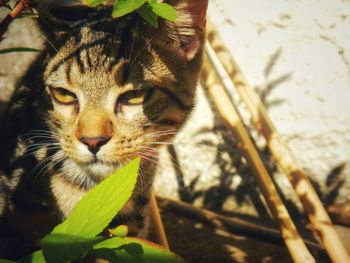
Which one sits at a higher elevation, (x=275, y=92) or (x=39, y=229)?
(x=275, y=92)

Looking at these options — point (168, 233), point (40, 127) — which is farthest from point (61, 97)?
point (168, 233)

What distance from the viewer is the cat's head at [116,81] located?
1096 millimetres

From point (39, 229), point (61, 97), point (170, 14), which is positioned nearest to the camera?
point (170, 14)

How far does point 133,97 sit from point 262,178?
72 cm

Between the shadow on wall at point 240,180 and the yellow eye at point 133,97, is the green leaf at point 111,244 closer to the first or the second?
the yellow eye at point 133,97

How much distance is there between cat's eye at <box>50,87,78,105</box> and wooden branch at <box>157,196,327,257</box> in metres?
1.11

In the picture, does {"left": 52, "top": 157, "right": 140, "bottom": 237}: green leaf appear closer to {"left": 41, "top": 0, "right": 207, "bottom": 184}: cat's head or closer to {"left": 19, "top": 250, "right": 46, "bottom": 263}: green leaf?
{"left": 19, "top": 250, "right": 46, "bottom": 263}: green leaf

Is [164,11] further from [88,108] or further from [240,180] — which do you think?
[240,180]

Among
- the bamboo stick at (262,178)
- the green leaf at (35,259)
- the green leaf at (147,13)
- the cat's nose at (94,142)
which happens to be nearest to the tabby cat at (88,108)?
the cat's nose at (94,142)

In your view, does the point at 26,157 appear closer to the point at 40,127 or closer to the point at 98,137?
the point at 40,127

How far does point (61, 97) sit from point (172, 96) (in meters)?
0.34

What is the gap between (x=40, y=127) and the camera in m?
1.27

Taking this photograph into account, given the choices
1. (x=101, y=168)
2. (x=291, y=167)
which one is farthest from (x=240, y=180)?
(x=101, y=168)

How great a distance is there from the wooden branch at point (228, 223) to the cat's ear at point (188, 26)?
0.99 m
